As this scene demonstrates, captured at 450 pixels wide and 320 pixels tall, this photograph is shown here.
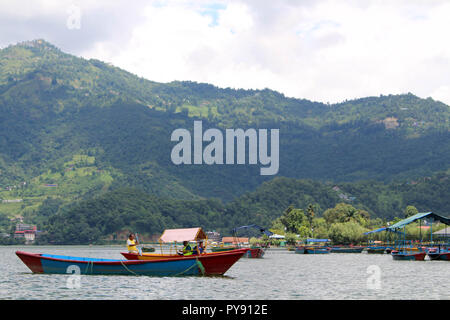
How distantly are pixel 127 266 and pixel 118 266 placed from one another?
2.53ft

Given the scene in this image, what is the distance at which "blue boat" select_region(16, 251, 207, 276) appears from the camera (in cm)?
4759

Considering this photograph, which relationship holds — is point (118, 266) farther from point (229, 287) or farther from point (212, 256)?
point (229, 287)

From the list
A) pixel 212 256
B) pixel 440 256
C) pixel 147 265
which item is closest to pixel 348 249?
pixel 440 256

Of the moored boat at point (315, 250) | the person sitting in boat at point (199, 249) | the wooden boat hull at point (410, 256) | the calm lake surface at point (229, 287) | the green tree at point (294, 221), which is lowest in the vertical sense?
the calm lake surface at point (229, 287)

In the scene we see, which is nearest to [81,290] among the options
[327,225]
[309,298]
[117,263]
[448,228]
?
[117,263]

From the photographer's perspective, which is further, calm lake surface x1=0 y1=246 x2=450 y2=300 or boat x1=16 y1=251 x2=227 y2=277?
boat x1=16 y1=251 x2=227 y2=277

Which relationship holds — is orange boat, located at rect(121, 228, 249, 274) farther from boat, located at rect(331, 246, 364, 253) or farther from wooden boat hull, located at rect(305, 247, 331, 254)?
boat, located at rect(331, 246, 364, 253)

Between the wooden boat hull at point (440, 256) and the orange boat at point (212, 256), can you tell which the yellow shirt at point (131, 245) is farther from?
the wooden boat hull at point (440, 256)

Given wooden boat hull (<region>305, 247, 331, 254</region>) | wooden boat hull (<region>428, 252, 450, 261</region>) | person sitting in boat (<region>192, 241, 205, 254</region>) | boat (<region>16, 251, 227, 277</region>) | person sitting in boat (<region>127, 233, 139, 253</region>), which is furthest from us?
wooden boat hull (<region>305, 247, 331, 254</region>)

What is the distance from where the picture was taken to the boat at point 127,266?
4759cm

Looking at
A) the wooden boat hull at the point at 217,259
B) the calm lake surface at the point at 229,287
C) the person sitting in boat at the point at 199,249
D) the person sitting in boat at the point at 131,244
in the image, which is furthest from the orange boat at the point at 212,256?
the person sitting in boat at the point at 131,244

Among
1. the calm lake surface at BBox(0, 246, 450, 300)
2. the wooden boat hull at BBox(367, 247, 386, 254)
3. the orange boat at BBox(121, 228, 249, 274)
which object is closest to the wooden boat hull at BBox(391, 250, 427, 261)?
the calm lake surface at BBox(0, 246, 450, 300)
